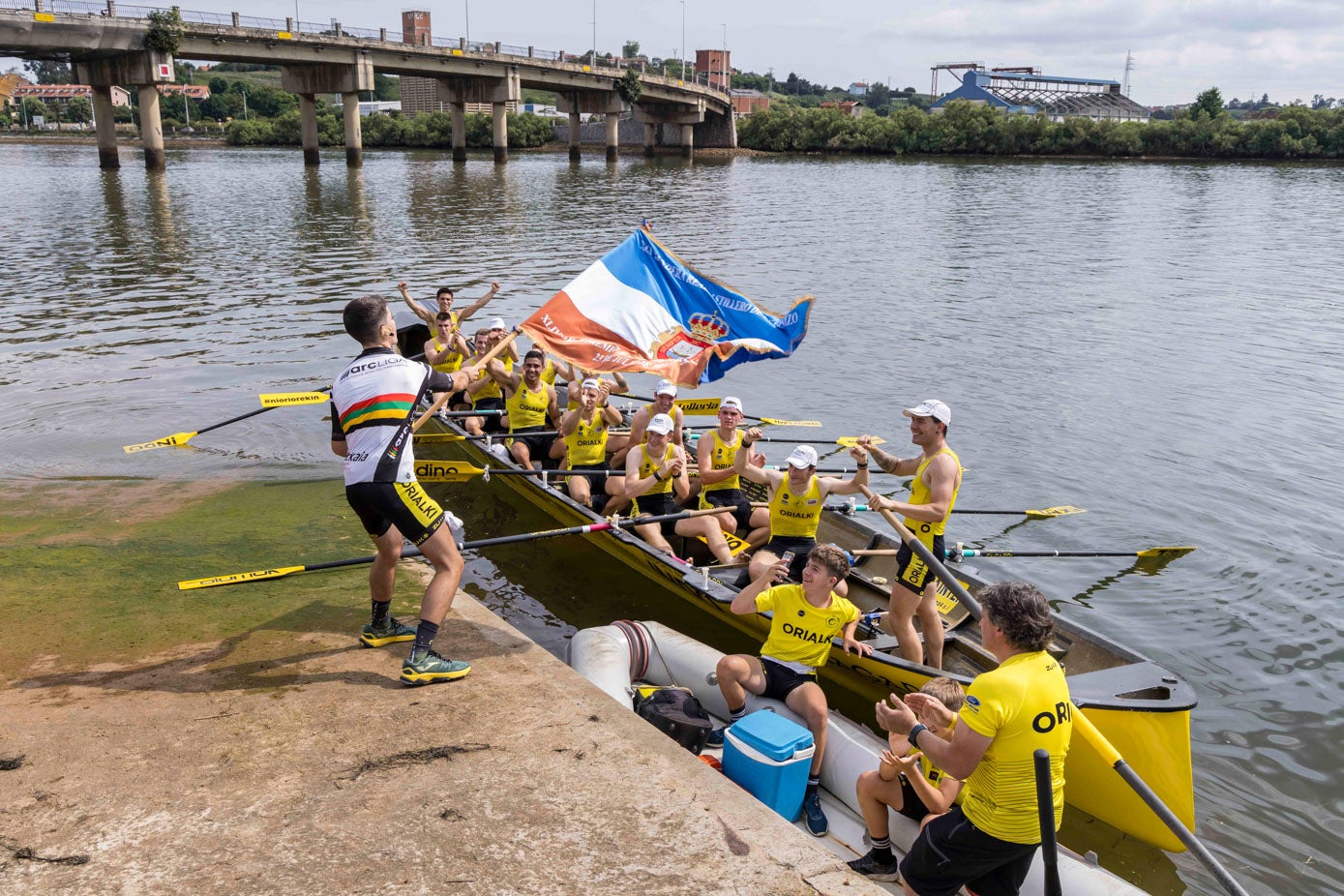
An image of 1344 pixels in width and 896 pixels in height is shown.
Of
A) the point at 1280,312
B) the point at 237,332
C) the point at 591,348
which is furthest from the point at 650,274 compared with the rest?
the point at 1280,312

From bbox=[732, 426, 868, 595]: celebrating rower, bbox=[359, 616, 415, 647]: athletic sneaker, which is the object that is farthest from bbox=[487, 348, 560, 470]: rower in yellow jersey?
bbox=[359, 616, 415, 647]: athletic sneaker

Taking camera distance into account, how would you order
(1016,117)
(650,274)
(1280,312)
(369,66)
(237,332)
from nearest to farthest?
(650,274)
(237,332)
(1280,312)
(369,66)
(1016,117)

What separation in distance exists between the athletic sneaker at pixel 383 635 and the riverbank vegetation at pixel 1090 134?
82835 millimetres

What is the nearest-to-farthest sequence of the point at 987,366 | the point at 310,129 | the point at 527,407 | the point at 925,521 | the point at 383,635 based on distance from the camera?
the point at 383,635 → the point at 925,521 → the point at 527,407 → the point at 987,366 → the point at 310,129

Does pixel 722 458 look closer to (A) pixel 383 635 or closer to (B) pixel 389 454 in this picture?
(A) pixel 383 635

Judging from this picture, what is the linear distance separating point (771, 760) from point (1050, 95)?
15377 cm

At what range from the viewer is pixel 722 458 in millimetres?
10258

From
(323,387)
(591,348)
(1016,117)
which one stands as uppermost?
(1016,117)

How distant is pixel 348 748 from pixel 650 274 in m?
7.24

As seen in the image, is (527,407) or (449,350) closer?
(527,407)

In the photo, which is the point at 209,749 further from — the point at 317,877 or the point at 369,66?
the point at 369,66

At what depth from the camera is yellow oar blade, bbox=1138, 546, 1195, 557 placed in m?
10.7

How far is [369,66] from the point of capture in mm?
62688

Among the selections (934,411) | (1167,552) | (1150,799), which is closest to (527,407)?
(934,411)
